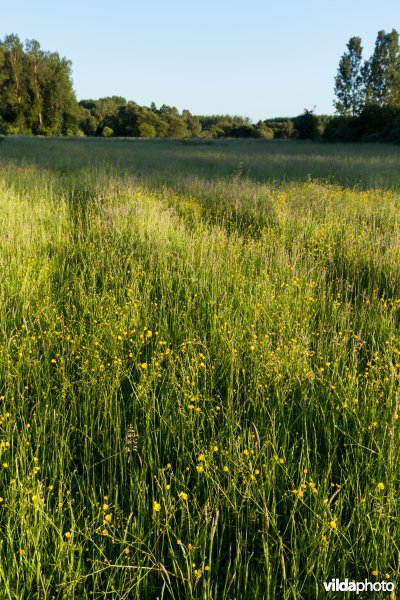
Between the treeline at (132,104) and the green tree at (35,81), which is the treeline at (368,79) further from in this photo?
the green tree at (35,81)

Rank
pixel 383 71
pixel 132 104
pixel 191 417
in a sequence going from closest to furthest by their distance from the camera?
pixel 191 417 < pixel 383 71 < pixel 132 104

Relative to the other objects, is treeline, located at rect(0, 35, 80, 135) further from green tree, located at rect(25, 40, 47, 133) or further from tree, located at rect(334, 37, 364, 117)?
tree, located at rect(334, 37, 364, 117)

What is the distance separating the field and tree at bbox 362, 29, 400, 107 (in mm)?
54051

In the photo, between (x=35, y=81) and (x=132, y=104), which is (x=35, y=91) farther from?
(x=132, y=104)

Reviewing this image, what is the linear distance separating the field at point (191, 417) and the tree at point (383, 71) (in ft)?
177

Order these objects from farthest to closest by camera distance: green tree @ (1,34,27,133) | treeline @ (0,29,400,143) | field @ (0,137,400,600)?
1. green tree @ (1,34,27,133)
2. treeline @ (0,29,400,143)
3. field @ (0,137,400,600)

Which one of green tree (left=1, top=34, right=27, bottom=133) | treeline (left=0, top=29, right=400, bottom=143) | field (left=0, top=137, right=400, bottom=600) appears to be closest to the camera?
field (left=0, top=137, right=400, bottom=600)

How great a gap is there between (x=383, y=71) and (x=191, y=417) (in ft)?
199

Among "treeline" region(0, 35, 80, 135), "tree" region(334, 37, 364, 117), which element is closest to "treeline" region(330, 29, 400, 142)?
Answer: "tree" region(334, 37, 364, 117)

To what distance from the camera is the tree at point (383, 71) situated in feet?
165

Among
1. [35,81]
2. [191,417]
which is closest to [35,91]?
[35,81]

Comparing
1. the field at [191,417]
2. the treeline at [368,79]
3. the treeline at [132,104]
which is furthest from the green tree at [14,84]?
the field at [191,417]

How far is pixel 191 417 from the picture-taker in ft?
7.29

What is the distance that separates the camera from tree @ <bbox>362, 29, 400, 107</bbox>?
5016cm
